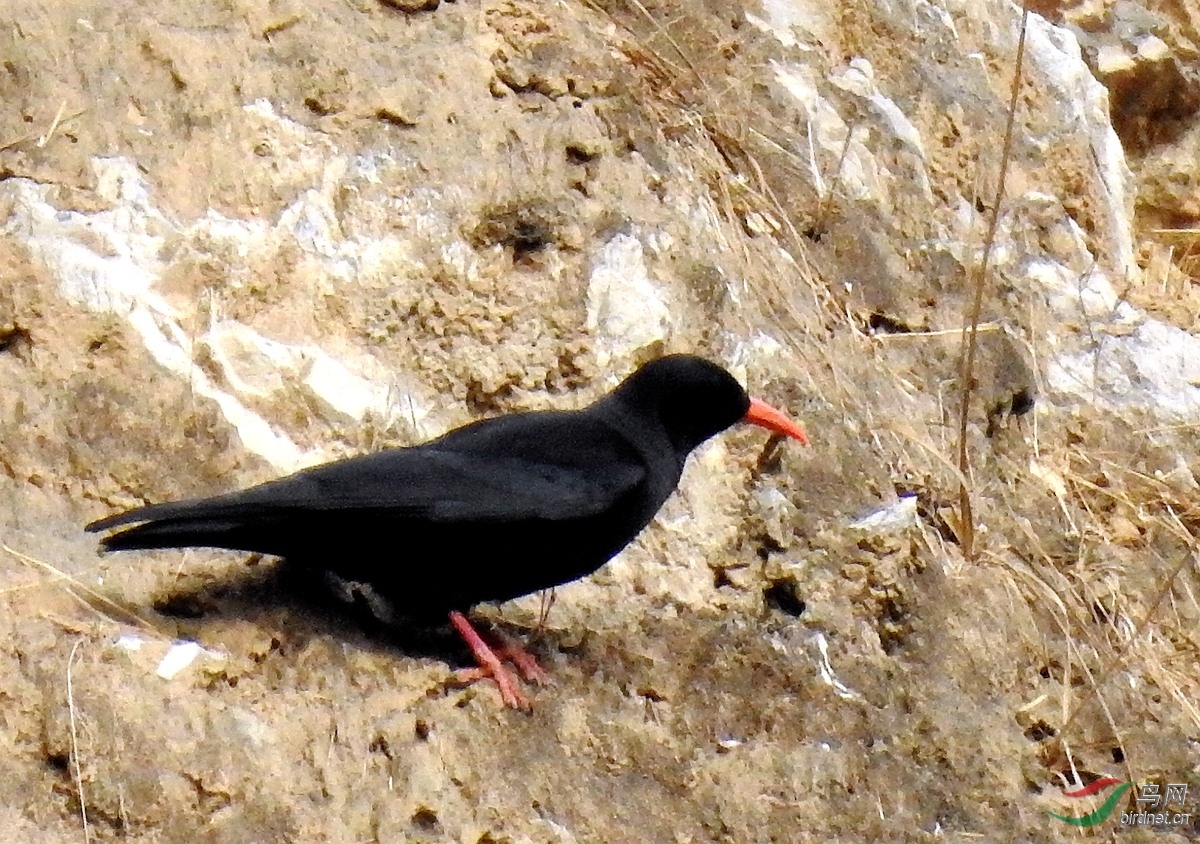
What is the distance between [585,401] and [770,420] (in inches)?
28.2

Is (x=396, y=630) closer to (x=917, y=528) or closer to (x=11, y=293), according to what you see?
(x=11, y=293)

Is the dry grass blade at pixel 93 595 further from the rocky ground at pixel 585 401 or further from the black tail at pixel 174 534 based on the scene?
the black tail at pixel 174 534

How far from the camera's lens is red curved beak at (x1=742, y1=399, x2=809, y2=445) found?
4926 millimetres

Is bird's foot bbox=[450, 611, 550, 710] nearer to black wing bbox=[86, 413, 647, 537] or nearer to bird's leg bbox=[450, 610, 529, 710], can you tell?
bird's leg bbox=[450, 610, 529, 710]

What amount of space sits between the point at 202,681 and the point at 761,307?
2.84 meters

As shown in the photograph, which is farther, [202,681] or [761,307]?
[761,307]

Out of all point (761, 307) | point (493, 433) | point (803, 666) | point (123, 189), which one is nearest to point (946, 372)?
point (761, 307)

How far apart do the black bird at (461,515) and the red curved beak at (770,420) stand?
45 cm

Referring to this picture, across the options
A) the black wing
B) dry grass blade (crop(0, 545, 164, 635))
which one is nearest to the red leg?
the black wing

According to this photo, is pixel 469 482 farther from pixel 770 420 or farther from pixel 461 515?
pixel 770 420

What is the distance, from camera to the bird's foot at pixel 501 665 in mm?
3982

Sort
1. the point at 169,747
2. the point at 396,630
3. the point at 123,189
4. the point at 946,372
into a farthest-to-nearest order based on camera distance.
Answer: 1. the point at 946,372
2. the point at 123,189
3. the point at 396,630
4. the point at 169,747

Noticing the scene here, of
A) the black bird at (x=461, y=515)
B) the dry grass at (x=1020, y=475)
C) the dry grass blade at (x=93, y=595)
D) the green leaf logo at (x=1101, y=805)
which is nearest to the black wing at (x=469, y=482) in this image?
the black bird at (x=461, y=515)

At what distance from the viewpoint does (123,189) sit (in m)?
4.82
